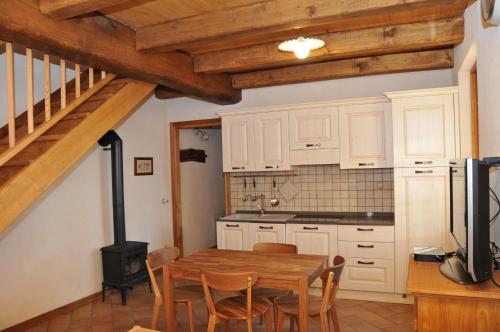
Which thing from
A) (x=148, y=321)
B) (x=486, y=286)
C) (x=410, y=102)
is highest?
(x=410, y=102)

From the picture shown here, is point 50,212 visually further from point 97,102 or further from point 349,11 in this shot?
point 349,11

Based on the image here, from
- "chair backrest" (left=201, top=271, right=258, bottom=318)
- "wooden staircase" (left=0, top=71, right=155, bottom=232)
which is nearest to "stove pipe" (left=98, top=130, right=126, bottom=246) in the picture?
"wooden staircase" (left=0, top=71, right=155, bottom=232)

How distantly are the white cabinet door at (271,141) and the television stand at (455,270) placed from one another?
254cm

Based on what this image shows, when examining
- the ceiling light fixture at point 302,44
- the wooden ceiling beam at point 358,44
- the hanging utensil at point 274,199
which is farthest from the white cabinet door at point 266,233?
the ceiling light fixture at point 302,44

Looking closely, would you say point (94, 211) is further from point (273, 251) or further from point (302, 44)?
point (302, 44)

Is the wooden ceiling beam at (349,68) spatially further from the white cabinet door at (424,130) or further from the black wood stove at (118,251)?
the black wood stove at (118,251)

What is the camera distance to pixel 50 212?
420cm

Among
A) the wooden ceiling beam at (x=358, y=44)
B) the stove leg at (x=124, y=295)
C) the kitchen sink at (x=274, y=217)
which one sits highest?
the wooden ceiling beam at (x=358, y=44)

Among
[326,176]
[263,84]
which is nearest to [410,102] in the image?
[326,176]

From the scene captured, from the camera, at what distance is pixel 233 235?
4938 millimetres

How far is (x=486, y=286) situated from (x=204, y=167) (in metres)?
5.46

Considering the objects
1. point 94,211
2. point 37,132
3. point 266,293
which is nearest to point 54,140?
point 37,132

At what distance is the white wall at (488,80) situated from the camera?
232 cm

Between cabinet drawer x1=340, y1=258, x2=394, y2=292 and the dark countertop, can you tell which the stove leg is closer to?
the dark countertop
